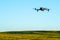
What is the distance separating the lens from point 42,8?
71.1m

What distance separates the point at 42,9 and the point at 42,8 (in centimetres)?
38

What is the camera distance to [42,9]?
7088cm

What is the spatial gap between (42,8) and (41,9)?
46 cm

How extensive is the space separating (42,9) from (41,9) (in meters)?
0.43

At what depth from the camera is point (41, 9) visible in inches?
2803
